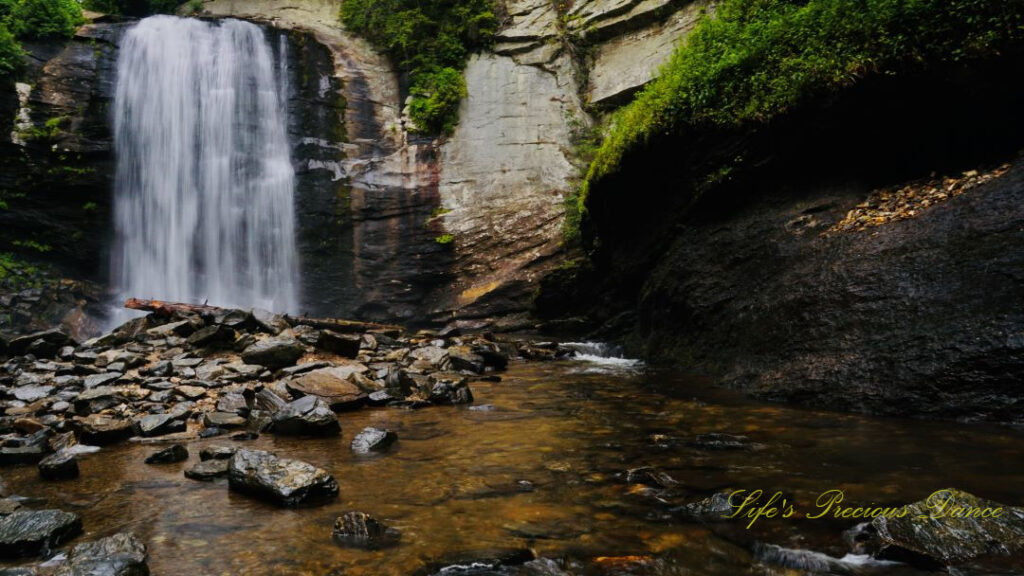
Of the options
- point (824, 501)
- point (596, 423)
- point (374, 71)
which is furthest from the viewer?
point (374, 71)

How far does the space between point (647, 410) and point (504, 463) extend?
5.97 ft

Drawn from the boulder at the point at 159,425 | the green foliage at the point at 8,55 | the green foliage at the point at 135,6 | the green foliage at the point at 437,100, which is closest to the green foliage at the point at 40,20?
the green foliage at the point at 8,55

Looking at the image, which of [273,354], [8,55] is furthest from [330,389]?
[8,55]

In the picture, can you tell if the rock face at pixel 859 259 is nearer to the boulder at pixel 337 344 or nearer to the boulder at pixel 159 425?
the boulder at pixel 337 344

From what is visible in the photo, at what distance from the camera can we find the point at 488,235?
55.3 ft

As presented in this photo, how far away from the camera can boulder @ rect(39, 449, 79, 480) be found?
314 centimetres

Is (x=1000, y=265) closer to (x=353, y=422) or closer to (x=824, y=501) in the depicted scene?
(x=824, y=501)

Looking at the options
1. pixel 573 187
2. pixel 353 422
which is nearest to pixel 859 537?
pixel 353 422

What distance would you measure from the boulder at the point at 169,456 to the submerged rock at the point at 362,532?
1962 millimetres

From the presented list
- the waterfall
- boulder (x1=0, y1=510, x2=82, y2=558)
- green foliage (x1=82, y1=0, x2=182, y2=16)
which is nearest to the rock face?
boulder (x1=0, y1=510, x2=82, y2=558)

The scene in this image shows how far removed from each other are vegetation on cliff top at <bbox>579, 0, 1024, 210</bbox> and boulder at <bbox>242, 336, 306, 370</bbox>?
6198 millimetres

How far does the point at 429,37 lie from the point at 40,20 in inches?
498

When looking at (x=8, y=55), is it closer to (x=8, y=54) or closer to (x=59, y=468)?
(x=8, y=54)

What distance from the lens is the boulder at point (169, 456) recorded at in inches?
137
